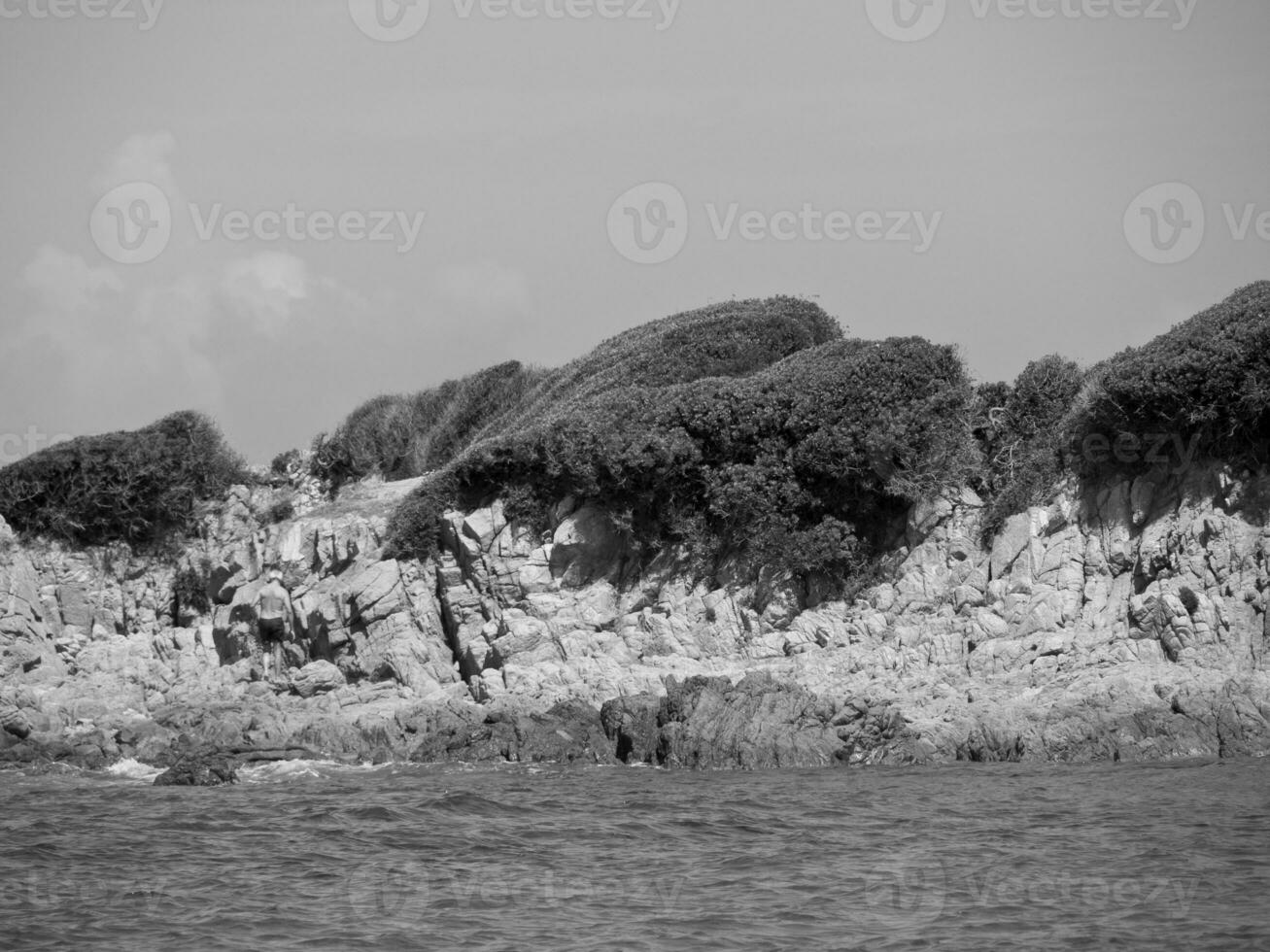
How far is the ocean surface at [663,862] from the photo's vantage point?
43.2ft

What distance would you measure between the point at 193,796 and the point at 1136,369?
1772 centimetres

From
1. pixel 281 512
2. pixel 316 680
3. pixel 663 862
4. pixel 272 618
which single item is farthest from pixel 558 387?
pixel 663 862

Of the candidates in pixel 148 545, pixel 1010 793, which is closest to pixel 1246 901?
pixel 1010 793

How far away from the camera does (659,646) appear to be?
26.8m

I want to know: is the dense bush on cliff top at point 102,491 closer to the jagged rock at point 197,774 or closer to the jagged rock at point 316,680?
the jagged rock at point 316,680

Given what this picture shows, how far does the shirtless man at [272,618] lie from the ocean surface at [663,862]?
29.0ft

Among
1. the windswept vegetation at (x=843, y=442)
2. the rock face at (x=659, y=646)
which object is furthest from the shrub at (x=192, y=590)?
the windswept vegetation at (x=843, y=442)

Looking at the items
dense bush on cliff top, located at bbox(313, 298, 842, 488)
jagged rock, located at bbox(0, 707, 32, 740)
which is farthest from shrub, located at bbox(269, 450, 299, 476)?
jagged rock, located at bbox(0, 707, 32, 740)

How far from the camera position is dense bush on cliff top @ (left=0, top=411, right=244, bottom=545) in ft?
111

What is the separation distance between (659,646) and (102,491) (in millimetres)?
15196

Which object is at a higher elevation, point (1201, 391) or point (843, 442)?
point (1201, 391)

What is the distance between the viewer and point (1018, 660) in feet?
78.1

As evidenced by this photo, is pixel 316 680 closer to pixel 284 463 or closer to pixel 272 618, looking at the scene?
pixel 272 618

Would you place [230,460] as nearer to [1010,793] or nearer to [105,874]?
[105,874]
